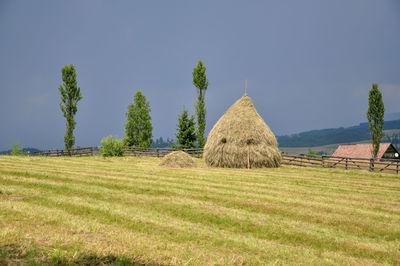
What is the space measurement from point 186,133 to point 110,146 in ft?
31.1

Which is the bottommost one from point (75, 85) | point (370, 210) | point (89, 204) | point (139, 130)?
point (370, 210)

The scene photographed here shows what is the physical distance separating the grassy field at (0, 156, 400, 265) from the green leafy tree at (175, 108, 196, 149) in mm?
26812

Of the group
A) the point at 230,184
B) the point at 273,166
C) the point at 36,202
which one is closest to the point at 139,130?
the point at 273,166

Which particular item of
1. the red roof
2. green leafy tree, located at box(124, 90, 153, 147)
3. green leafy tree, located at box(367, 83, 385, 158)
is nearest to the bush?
Result: green leafy tree, located at box(124, 90, 153, 147)

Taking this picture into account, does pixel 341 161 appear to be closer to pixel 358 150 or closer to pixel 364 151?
pixel 364 151

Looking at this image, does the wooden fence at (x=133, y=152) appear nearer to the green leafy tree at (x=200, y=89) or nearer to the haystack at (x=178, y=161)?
the green leafy tree at (x=200, y=89)

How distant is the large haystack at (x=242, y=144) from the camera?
22.0 meters

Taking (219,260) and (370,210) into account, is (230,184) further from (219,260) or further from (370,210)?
(219,260)

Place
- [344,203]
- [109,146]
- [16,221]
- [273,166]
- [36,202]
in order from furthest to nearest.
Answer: [109,146] < [273,166] < [344,203] < [36,202] < [16,221]

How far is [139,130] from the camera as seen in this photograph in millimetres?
48688

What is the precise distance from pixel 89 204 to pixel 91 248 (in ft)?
11.8

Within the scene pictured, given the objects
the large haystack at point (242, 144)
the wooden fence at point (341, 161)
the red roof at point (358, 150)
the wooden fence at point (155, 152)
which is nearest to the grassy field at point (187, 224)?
the large haystack at point (242, 144)

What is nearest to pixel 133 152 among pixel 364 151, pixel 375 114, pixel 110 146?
pixel 110 146

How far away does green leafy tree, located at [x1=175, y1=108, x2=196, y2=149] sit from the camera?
38.6 metres
